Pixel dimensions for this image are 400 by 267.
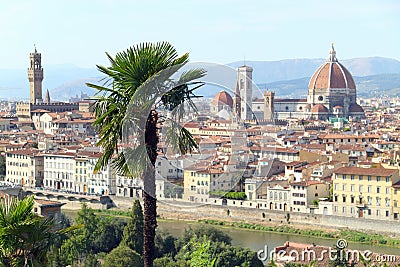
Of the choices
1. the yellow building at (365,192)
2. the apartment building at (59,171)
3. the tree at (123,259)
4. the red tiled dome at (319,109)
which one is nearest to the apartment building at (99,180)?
the apartment building at (59,171)

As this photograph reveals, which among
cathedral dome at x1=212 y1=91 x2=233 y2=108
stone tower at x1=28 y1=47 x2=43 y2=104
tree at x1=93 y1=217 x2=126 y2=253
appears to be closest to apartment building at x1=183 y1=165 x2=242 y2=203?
cathedral dome at x1=212 y1=91 x2=233 y2=108

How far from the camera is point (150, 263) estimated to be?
3.89m

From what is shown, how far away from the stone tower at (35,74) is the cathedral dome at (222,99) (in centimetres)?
4441

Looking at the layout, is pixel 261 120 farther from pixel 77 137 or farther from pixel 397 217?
pixel 77 137

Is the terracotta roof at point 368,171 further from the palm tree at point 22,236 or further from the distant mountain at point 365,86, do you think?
the distant mountain at point 365,86

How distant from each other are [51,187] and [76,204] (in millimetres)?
2769

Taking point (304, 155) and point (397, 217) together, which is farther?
point (304, 155)

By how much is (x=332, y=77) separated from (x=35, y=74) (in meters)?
19.3

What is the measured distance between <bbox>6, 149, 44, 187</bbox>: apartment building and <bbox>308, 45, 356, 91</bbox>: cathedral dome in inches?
1247

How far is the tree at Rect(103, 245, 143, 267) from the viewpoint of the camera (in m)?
11.4

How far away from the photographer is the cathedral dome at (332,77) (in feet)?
183

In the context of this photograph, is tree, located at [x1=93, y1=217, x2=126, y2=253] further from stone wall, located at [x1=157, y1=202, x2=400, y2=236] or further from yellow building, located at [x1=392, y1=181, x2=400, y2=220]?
yellow building, located at [x1=392, y1=181, x2=400, y2=220]

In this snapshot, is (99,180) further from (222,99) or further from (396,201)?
(222,99)

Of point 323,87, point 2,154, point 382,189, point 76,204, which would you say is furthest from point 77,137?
point 323,87
